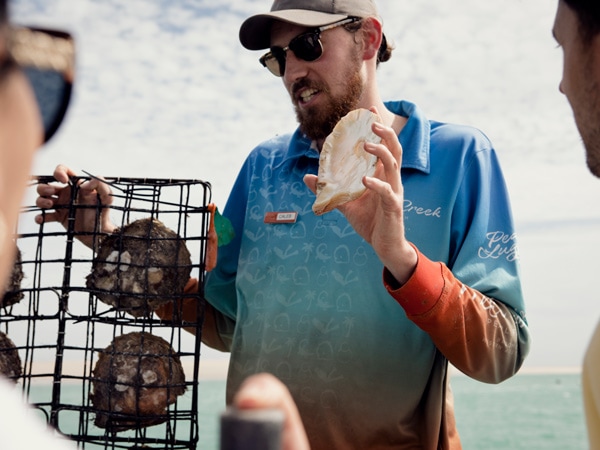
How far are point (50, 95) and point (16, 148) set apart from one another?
20 centimetres

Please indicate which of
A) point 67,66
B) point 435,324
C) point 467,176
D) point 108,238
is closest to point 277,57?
point 467,176

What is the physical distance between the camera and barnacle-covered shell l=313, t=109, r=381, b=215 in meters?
2.63

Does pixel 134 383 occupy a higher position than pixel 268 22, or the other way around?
pixel 268 22

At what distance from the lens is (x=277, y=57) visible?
11.8 ft

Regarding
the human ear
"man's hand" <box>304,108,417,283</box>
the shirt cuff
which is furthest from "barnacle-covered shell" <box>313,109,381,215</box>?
the human ear

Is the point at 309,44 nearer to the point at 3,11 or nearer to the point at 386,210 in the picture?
the point at 386,210

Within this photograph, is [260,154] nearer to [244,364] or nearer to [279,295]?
[279,295]

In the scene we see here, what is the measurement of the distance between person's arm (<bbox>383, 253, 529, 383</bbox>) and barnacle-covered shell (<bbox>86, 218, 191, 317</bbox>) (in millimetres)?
842

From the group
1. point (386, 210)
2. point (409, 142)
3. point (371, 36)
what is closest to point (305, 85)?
point (371, 36)

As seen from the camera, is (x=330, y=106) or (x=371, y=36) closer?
(x=330, y=106)

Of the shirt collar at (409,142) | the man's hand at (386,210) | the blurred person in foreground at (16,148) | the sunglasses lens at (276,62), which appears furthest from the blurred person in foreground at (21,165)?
the sunglasses lens at (276,62)

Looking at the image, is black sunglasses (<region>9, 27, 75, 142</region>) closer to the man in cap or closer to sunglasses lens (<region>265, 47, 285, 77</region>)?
the man in cap

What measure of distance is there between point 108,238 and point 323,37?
152 centimetres

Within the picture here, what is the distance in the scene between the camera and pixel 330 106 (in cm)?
350
